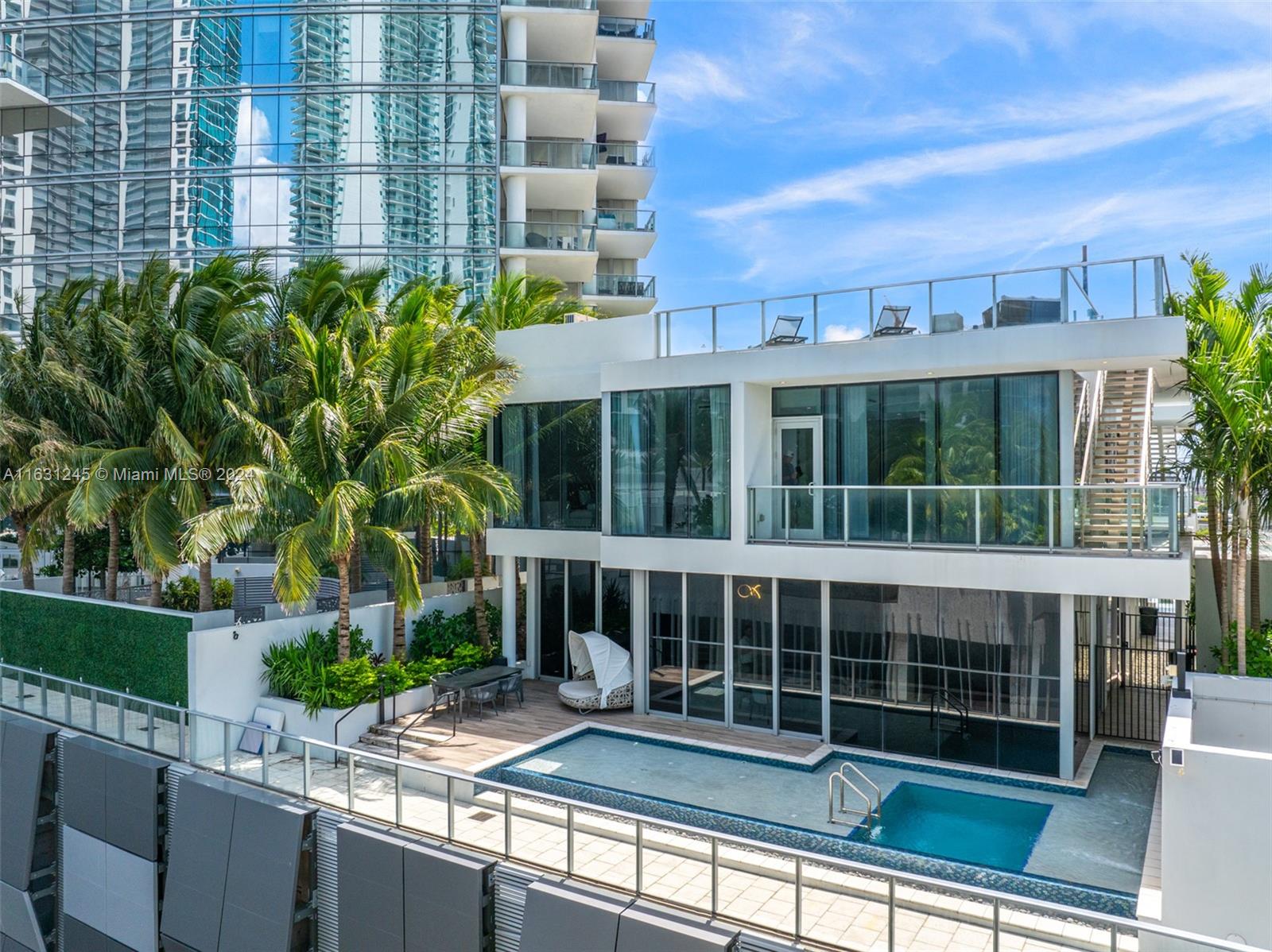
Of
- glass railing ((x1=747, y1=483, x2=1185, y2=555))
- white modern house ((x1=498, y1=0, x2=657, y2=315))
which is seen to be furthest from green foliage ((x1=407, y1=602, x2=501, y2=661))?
white modern house ((x1=498, y1=0, x2=657, y2=315))

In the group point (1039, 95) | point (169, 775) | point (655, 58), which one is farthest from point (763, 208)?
point (169, 775)

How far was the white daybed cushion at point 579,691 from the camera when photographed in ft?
50.6

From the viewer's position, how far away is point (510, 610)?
1788 centimetres

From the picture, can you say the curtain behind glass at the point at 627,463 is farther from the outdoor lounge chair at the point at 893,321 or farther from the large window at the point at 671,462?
the outdoor lounge chair at the point at 893,321

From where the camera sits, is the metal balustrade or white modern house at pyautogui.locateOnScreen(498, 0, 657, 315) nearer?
the metal balustrade

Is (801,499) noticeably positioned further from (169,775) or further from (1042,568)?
(169,775)

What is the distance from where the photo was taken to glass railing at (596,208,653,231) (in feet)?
107

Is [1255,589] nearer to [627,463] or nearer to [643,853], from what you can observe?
[627,463]

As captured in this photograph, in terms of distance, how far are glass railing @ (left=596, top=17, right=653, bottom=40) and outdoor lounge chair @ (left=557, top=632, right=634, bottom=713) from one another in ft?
85.2

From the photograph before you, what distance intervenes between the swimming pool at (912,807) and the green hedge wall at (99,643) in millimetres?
5881

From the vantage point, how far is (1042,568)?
11812 mm

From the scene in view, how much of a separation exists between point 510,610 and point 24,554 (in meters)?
11.1

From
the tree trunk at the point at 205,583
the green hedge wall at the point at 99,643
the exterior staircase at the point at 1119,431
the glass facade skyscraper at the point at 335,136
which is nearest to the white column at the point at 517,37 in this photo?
the glass facade skyscraper at the point at 335,136

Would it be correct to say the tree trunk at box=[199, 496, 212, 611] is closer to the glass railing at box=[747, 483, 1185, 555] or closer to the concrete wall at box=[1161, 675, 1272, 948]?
the glass railing at box=[747, 483, 1185, 555]
